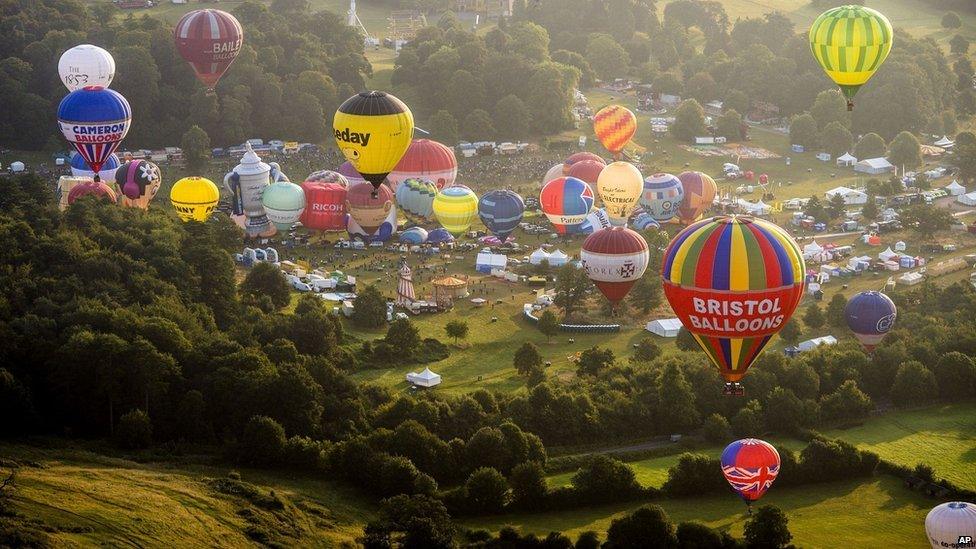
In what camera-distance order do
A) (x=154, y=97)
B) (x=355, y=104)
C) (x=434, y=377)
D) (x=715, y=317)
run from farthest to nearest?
(x=154, y=97) → (x=355, y=104) → (x=434, y=377) → (x=715, y=317)

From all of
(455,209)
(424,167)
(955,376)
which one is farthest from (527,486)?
(424,167)

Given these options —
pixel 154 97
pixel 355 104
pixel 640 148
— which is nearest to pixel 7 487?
pixel 355 104

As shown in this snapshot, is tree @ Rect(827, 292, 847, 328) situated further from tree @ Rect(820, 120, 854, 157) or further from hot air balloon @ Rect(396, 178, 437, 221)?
tree @ Rect(820, 120, 854, 157)

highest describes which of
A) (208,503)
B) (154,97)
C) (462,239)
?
(154,97)

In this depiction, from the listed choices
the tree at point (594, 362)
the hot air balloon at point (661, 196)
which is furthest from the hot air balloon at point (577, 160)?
the tree at point (594, 362)

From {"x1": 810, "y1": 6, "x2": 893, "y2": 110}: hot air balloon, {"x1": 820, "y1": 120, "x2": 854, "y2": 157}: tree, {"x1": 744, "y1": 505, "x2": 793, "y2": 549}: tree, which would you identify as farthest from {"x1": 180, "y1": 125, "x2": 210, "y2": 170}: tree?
{"x1": 744, "y1": 505, "x2": 793, "y2": 549}: tree

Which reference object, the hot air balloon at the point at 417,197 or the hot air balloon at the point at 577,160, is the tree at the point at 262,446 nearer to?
the hot air balloon at the point at 417,197

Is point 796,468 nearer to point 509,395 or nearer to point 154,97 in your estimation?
point 509,395
